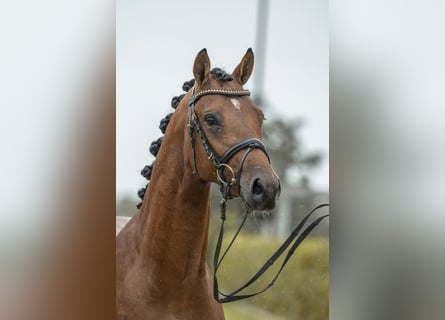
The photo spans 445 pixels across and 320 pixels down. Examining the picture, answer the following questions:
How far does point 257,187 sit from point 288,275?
952 mm

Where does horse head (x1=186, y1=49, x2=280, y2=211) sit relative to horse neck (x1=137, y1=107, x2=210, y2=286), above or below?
above

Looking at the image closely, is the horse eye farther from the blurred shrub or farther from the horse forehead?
the blurred shrub

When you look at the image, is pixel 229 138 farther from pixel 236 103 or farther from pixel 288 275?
pixel 288 275

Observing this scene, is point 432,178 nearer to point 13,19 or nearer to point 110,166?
point 110,166

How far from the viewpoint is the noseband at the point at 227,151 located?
7.00ft

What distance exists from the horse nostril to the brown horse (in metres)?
0.06

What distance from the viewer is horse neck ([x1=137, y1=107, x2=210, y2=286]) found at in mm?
2346

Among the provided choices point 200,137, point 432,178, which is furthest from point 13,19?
point 432,178

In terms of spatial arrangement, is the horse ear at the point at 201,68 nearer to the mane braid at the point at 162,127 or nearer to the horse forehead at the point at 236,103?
the horse forehead at the point at 236,103

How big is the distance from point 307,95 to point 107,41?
44.7 inches

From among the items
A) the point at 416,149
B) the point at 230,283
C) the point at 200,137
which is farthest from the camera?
the point at 230,283

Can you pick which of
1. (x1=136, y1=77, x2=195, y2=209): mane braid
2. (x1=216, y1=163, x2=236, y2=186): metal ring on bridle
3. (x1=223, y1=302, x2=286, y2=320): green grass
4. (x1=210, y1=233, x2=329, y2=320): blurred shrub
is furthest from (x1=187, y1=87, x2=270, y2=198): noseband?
(x1=223, y1=302, x2=286, y2=320): green grass

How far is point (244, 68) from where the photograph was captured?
2.43 m

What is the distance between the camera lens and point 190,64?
271cm
